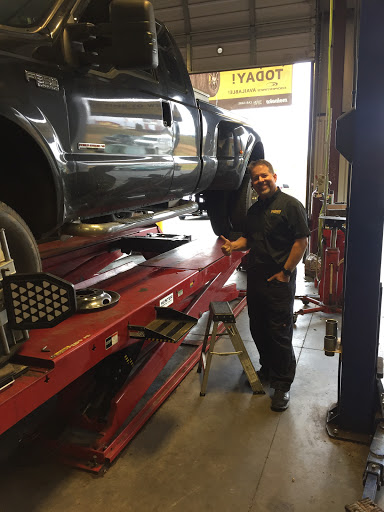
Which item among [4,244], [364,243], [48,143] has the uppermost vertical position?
[48,143]

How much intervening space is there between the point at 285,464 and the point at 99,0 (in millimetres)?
2585

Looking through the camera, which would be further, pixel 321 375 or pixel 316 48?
pixel 316 48

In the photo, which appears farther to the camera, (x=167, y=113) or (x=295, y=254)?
(x=167, y=113)

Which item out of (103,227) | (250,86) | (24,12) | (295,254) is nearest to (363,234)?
(295,254)

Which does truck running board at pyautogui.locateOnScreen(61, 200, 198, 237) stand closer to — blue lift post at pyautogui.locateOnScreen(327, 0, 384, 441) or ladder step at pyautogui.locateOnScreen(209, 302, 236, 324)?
ladder step at pyautogui.locateOnScreen(209, 302, 236, 324)

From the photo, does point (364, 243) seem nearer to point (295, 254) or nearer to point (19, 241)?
point (295, 254)

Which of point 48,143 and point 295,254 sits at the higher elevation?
point 48,143

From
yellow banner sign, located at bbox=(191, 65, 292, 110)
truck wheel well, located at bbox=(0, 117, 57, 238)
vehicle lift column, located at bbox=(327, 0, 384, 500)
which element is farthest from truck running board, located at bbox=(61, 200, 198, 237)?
yellow banner sign, located at bbox=(191, 65, 292, 110)

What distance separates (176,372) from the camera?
2971 mm

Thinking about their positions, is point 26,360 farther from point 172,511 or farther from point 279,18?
point 279,18

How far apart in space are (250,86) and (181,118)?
254 inches

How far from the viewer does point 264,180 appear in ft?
9.22

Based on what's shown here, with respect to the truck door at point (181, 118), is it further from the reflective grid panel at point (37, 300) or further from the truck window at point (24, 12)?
the reflective grid panel at point (37, 300)

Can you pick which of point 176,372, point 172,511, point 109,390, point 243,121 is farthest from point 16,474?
point 243,121
